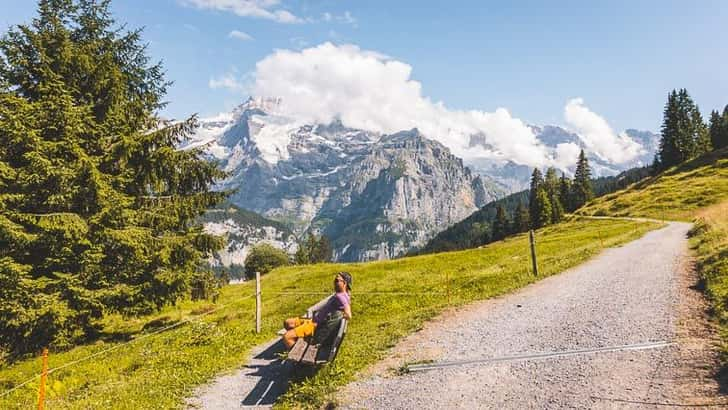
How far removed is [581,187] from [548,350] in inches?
4359

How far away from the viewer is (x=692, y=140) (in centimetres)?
10325

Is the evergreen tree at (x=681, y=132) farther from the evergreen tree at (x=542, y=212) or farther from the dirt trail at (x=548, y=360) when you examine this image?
the dirt trail at (x=548, y=360)

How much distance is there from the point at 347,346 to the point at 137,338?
1164 centimetres

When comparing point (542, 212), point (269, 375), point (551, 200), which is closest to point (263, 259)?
point (542, 212)

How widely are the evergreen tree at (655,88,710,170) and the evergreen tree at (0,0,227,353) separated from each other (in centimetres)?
11861

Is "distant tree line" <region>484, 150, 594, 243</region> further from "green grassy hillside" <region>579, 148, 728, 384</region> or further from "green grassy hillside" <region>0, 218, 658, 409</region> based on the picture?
"green grassy hillside" <region>0, 218, 658, 409</region>

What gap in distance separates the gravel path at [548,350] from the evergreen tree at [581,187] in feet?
323

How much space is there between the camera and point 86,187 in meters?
16.3

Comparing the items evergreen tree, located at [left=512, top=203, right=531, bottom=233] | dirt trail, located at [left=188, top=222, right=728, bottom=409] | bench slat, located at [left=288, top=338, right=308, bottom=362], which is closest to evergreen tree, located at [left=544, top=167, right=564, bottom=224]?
evergreen tree, located at [left=512, top=203, right=531, bottom=233]

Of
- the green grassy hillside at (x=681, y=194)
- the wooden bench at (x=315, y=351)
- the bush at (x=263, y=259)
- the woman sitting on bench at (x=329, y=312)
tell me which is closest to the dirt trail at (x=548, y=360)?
the wooden bench at (x=315, y=351)

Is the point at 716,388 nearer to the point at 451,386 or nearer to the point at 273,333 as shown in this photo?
the point at 451,386

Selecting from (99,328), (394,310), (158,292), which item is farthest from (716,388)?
(99,328)

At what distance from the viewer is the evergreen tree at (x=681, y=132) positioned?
102625 mm

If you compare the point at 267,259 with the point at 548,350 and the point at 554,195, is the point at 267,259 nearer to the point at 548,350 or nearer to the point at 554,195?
the point at 554,195
